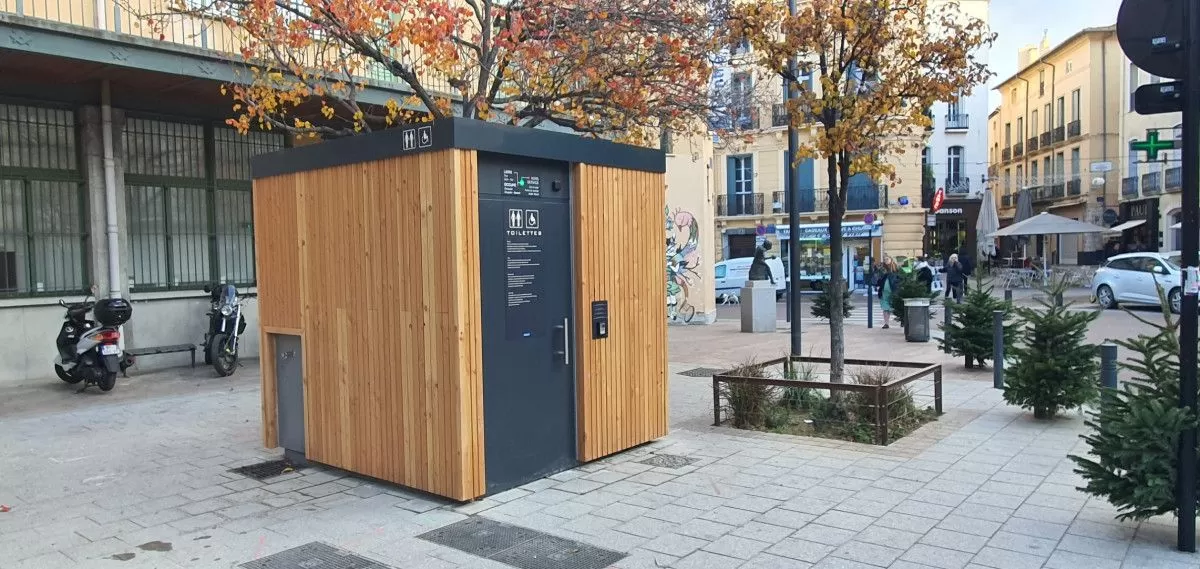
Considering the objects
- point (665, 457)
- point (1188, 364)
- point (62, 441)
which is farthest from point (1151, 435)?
point (62, 441)

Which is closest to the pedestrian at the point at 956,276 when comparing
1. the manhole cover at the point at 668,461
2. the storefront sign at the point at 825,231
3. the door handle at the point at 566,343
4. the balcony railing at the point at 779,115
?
the balcony railing at the point at 779,115

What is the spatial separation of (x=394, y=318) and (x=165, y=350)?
717 centimetres

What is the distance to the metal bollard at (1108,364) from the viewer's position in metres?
7.11

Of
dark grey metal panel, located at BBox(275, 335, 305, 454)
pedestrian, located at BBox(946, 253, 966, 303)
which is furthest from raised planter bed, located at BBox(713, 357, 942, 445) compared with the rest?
pedestrian, located at BBox(946, 253, 966, 303)

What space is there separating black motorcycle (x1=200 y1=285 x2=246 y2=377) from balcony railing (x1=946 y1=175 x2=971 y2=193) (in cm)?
3970

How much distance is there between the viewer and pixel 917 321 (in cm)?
1480

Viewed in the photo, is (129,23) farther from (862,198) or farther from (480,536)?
(862,198)

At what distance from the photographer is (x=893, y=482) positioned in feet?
19.3

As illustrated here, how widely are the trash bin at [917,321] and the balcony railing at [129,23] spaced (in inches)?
396

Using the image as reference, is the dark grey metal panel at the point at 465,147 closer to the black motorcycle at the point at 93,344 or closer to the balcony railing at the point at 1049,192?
the black motorcycle at the point at 93,344

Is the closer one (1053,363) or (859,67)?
(1053,363)

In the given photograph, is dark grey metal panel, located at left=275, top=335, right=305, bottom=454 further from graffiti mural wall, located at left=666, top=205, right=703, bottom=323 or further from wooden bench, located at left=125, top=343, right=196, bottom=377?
graffiti mural wall, located at left=666, top=205, right=703, bottom=323

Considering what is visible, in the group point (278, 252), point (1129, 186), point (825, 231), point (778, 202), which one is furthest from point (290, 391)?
point (1129, 186)

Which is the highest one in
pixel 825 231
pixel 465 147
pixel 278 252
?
pixel 825 231
